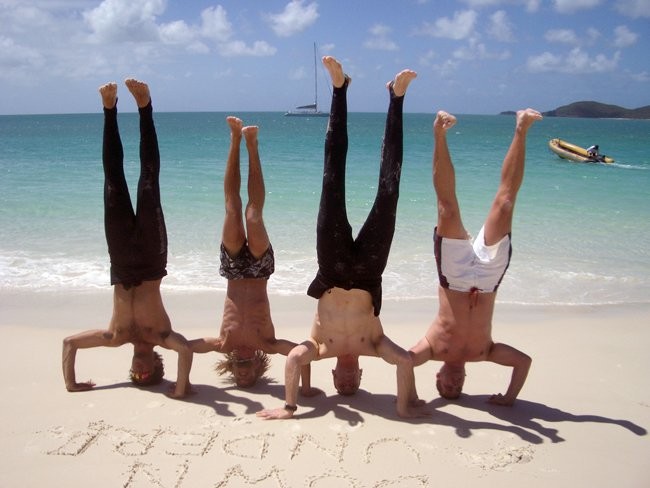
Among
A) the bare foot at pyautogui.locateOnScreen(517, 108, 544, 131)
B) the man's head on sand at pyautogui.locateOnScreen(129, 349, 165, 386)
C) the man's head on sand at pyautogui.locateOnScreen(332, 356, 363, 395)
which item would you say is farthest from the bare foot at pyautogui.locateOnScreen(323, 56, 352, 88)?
the man's head on sand at pyautogui.locateOnScreen(129, 349, 165, 386)

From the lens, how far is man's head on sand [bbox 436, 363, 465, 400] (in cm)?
521

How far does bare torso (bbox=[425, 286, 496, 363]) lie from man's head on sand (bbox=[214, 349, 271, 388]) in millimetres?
1637

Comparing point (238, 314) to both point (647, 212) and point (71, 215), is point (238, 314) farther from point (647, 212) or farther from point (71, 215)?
point (647, 212)

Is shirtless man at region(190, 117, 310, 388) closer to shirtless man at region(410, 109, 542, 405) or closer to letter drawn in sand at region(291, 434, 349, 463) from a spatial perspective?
letter drawn in sand at region(291, 434, 349, 463)

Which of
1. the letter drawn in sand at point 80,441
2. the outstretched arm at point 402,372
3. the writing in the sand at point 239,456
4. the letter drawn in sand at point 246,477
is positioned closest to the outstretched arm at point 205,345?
the writing in the sand at point 239,456

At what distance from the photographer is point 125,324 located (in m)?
5.38

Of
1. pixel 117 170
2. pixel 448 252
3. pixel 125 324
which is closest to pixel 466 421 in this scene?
pixel 448 252

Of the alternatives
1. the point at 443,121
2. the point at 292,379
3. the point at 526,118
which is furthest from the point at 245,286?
the point at 526,118

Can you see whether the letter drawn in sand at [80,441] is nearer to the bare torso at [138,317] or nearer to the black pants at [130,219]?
the bare torso at [138,317]

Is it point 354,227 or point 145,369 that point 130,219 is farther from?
point 354,227

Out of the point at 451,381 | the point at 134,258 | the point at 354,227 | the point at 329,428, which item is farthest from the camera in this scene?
the point at 354,227

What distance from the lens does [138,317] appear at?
5375 millimetres

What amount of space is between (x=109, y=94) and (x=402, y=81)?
261 centimetres

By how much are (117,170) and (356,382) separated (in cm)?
293
